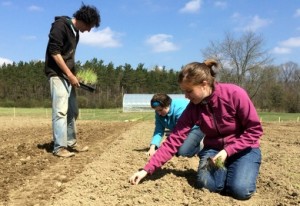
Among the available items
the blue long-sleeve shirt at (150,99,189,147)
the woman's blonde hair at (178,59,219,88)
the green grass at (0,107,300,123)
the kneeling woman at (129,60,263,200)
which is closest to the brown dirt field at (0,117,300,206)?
the kneeling woman at (129,60,263,200)

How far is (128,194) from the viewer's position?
3.34 metres

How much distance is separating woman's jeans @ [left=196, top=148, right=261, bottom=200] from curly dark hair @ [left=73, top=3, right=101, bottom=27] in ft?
9.02

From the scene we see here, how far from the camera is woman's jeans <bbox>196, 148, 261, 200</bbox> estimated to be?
12.0 ft

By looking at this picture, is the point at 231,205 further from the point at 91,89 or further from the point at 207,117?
the point at 91,89

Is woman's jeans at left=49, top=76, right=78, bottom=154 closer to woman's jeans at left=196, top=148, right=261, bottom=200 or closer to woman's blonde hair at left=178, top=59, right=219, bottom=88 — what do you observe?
woman's jeans at left=196, top=148, right=261, bottom=200

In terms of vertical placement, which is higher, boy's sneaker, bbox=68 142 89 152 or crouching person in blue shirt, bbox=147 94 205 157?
crouching person in blue shirt, bbox=147 94 205 157

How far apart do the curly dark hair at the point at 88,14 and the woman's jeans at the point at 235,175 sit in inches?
108

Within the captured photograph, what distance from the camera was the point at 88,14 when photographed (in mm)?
5578

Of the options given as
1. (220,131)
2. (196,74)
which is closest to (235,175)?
(220,131)

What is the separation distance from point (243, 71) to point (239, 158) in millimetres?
56227

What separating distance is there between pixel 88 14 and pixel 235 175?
10.3 ft

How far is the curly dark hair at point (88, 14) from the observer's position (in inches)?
220

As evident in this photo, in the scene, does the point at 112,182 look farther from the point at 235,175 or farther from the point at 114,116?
the point at 114,116

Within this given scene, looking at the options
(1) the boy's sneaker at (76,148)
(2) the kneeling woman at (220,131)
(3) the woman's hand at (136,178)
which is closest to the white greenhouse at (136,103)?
(1) the boy's sneaker at (76,148)
